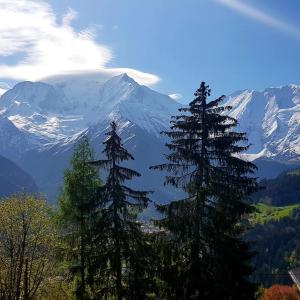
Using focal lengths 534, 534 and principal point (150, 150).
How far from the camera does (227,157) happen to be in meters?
34.4

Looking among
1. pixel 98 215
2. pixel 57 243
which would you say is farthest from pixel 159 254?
pixel 57 243

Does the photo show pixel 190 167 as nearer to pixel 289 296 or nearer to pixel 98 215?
pixel 98 215

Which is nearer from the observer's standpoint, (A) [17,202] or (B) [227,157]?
(B) [227,157]

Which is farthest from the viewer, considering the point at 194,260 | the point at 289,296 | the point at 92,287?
the point at 289,296

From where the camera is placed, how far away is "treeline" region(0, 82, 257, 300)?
112 feet

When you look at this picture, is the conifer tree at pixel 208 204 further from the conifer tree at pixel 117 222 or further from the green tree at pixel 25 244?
the green tree at pixel 25 244

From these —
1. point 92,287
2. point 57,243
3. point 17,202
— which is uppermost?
point 17,202

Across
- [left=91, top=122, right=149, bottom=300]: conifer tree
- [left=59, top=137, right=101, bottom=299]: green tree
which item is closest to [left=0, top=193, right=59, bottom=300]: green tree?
[left=59, top=137, right=101, bottom=299]: green tree

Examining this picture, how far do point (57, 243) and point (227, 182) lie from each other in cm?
1307

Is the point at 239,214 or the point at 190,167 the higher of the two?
the point at 190,167

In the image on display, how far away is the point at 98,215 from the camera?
1432 inches

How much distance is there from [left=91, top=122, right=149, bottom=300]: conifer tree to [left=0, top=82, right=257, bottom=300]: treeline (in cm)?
7

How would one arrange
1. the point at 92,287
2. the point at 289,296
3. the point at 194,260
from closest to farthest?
1. the point at 194,260
2. the point at 92,287
3. the point at 289,296

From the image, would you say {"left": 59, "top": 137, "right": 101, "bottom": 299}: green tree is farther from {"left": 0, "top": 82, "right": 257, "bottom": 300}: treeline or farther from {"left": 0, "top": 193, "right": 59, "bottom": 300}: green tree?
{"left": 0, "top": 193, "right": 59, "bottom": 300}: green tree
